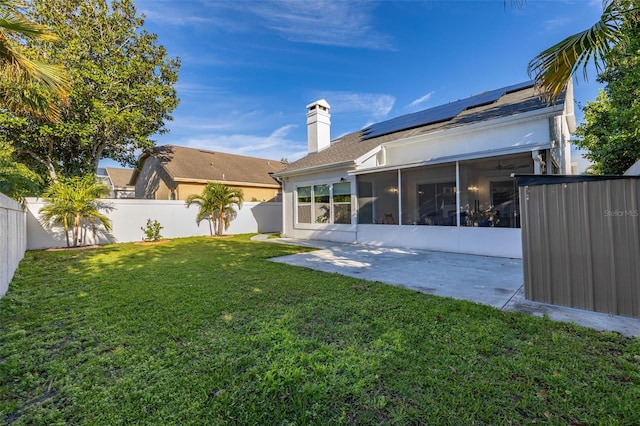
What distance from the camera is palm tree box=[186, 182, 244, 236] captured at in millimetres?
14844

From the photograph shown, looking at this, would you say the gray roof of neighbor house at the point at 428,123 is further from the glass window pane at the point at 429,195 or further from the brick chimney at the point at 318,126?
the glass window pane at the point at 429,195

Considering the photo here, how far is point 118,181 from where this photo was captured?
98.0 ft

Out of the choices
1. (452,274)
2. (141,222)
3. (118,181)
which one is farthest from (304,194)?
(118,181)

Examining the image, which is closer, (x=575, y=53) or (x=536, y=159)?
(x=575, y=53)

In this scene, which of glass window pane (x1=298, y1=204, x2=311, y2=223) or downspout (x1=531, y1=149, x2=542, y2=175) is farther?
glass window pane (x1=298, y1=204, x2=311, y2=223)

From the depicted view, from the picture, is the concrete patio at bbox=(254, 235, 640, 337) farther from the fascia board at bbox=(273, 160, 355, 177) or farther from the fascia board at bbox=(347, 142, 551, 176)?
the fascia board at bbox=(273, 160, 355, 177)

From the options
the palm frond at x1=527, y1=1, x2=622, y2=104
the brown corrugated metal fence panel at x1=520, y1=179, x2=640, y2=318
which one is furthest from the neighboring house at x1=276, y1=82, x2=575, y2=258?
the brown corrugated metal fence panel at x1=520, y1=179, x2=640, y2=318

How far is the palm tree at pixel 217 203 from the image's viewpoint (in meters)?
14.8

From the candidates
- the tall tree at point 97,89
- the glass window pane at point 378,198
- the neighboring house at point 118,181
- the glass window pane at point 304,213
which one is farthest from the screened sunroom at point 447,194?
the neighboring house at point 118,181

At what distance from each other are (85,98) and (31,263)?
29.8ft

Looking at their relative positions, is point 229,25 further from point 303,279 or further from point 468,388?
point 468,388

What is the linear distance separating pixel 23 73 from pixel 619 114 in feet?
41.4

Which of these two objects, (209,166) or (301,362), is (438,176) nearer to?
(301,362)

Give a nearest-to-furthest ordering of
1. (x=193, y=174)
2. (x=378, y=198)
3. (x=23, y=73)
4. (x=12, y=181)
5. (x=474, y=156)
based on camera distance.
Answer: (x=23, y=73) < (x=474, y=156) < (x=12, y=181) < (x=378, y=198) < (x=193, y=174)
